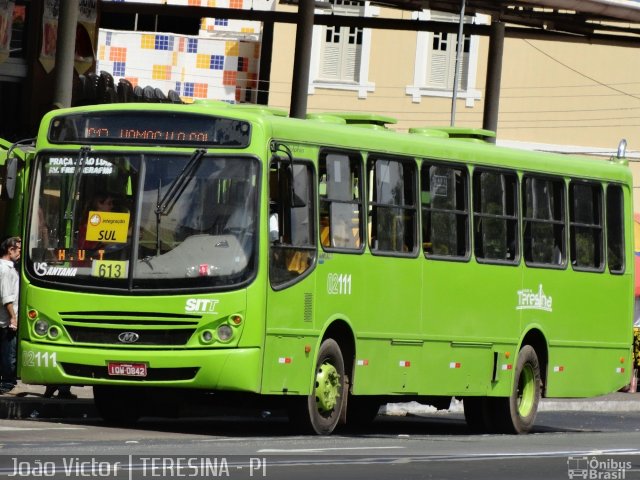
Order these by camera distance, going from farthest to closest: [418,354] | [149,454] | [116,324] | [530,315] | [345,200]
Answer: [530,315] < [418,354] < [345,200] < [116,324] < [149,454]

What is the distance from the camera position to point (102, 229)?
16453 mm

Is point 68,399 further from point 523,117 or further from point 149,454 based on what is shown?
point 523,117

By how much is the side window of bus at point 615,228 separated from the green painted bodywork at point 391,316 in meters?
0.13

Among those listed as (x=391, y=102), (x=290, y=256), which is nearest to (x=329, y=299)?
(x=290, y=256)

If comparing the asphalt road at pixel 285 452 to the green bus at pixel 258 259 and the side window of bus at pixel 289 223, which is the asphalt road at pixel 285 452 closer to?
the green bus at pixel 258 259

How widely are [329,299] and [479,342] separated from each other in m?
3.04

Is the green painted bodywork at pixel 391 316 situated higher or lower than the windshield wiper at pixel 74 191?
lower

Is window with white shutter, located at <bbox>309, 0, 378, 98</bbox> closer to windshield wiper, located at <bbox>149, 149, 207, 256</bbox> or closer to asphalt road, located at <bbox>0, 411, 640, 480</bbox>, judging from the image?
asphalt road, located at <bbox>0, 411, 640, 480</bbox>

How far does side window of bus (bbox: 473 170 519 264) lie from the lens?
1956 cm

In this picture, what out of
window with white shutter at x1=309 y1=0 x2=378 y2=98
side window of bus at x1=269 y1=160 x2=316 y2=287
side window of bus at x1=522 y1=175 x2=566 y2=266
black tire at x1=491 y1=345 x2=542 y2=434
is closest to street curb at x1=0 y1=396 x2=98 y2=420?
side window of bus at x1=269 y1=160 x2=316 y2=287

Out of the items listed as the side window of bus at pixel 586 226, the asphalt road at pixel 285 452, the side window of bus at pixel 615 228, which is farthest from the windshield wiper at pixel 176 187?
the side window of bus at pixel 615 228

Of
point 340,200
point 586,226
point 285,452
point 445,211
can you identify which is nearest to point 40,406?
point 340,200

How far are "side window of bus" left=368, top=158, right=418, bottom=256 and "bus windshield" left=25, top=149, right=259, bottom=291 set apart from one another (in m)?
1.94

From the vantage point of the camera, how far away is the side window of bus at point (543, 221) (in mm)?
20391
